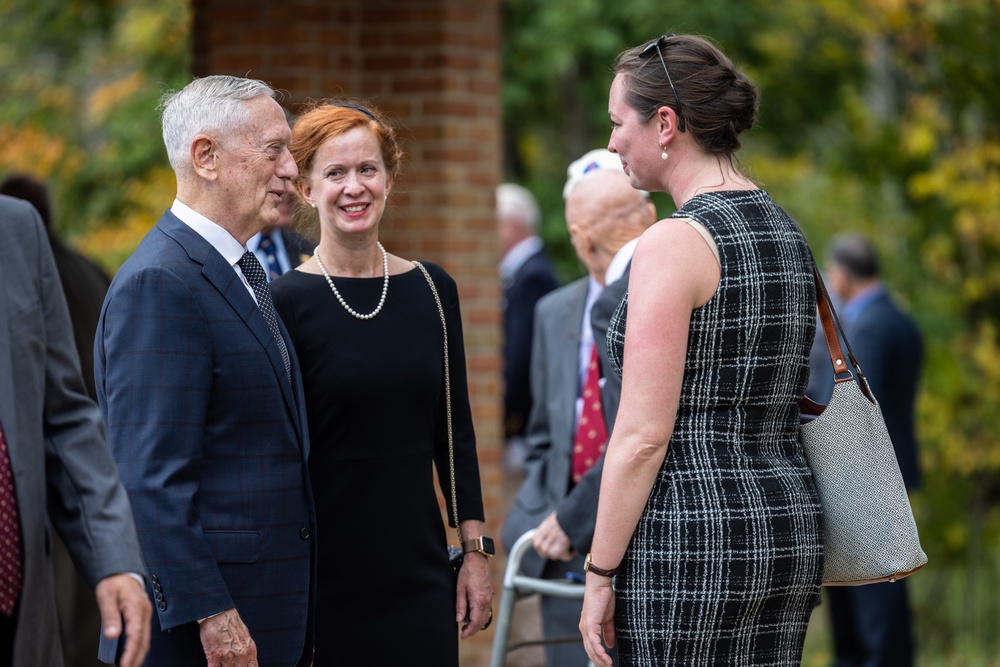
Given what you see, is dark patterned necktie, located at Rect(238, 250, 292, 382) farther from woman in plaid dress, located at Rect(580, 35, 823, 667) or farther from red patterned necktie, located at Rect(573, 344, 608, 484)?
red patterned necktie, located at Rect(573, 344, 608, 484)

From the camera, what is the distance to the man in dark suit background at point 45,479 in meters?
2.40

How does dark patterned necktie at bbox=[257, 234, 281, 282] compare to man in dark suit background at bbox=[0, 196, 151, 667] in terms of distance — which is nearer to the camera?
man in dark suit background at bbox=[0, 196, 151, 667]

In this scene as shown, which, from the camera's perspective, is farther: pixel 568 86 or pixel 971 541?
pixel 568 86

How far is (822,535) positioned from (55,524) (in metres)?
1.69

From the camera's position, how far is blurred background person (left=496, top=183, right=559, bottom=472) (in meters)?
7.44

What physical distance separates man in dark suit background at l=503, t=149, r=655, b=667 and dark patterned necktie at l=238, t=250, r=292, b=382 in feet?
3.85

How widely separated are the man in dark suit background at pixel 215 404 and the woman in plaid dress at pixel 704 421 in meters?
0.72

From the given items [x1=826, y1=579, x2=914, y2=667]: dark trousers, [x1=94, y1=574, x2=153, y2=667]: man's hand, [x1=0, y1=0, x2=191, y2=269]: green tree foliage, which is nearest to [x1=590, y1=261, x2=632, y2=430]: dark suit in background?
[x1=94, y1=574, x2=153, y2=667]: man's hand

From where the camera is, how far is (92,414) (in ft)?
8.34

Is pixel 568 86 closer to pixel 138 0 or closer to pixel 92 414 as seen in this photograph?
pixel 138 0

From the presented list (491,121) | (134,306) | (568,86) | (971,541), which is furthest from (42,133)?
(134,306)

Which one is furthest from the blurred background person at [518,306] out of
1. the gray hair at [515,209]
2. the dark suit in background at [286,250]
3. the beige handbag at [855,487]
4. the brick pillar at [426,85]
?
the beige handbag at [855,487]

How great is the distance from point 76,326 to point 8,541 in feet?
8.87

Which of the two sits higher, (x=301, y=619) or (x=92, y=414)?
(x=92, y=414)
